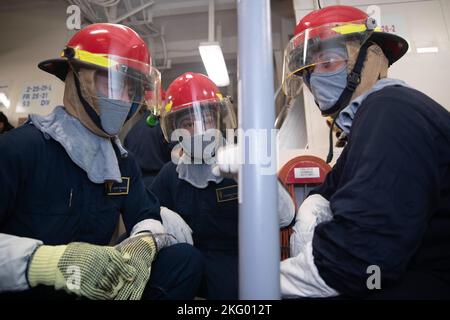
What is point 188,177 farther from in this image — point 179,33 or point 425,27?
point 179,33

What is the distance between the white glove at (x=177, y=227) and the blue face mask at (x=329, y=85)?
2.97 ft

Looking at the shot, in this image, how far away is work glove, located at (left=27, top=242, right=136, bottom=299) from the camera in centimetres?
75

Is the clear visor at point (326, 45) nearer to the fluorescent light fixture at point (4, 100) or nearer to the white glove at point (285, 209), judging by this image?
the white glove at point (285, 209)

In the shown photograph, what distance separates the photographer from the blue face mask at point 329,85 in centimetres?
114

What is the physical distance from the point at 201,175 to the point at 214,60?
2.15m

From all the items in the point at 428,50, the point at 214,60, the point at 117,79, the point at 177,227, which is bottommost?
the point at 177,227

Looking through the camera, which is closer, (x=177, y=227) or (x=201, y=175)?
(x=177, y=227)

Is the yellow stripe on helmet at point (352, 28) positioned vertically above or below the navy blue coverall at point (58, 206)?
above

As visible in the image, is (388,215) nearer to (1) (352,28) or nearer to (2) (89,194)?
(1) (352,28)

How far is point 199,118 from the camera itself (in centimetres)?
160

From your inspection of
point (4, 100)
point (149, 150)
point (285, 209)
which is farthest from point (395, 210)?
point (4, 100)

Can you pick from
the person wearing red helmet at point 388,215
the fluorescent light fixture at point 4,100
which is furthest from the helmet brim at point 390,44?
the fluorescent light fixture at point 4,100

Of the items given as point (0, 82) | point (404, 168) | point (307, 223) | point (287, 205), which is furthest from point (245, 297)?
point (0, 82)

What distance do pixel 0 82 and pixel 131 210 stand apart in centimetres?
294
